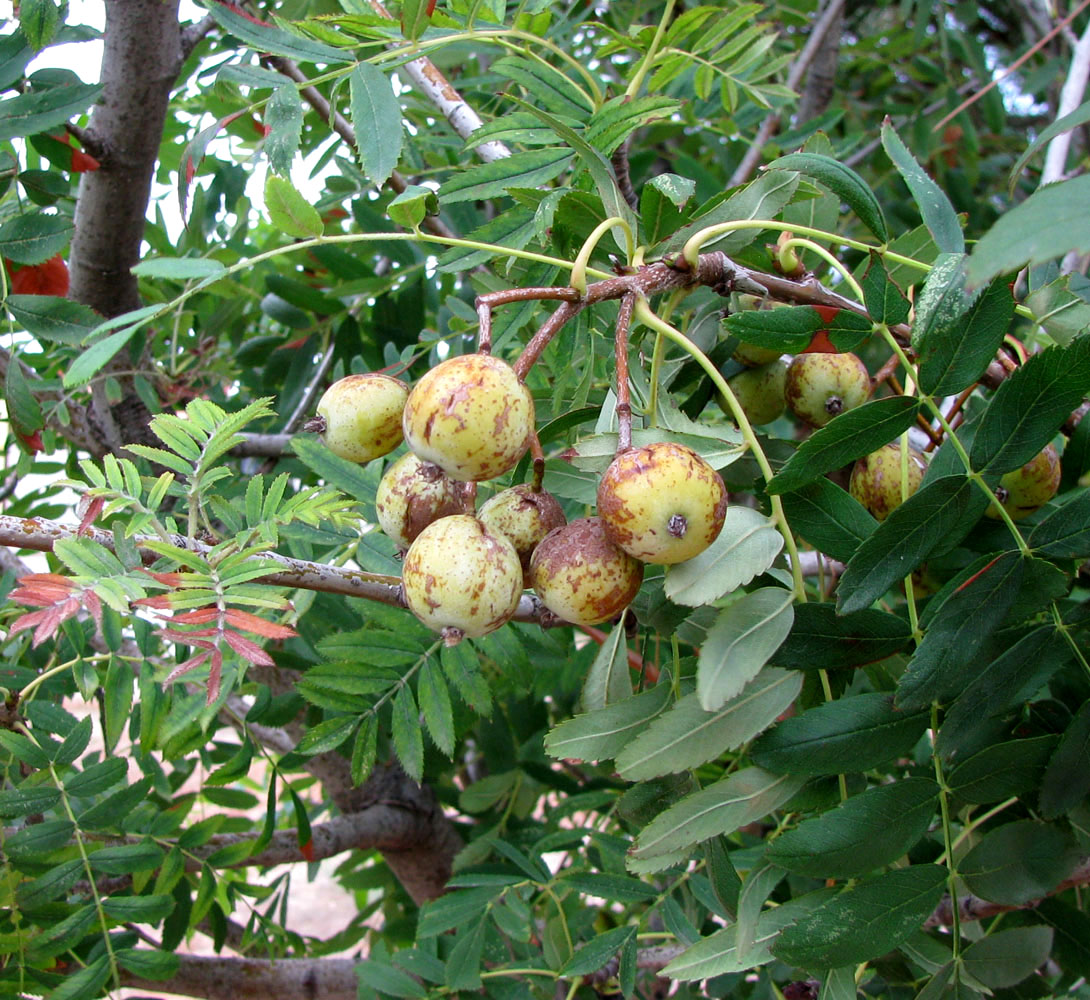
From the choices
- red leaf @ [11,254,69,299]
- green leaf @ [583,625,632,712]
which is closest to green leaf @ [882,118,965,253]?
green leaf @ [583,625,632,712]

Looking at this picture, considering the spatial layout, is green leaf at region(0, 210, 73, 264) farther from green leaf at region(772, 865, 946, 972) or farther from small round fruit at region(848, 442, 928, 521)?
green leaf at region(772, 865, 946, 972)

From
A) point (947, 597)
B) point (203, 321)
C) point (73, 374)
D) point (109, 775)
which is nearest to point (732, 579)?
point (947, 597)

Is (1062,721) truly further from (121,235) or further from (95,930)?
(121,235)

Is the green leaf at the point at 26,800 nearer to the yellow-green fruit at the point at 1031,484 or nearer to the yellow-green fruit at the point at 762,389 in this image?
the yellow-green fruit at the point at 762,389

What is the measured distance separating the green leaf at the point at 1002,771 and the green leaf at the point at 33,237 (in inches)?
49.9

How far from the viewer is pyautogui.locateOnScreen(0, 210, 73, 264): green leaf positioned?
1.26 meters

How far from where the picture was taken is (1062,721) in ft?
2.88

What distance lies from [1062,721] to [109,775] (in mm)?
1047

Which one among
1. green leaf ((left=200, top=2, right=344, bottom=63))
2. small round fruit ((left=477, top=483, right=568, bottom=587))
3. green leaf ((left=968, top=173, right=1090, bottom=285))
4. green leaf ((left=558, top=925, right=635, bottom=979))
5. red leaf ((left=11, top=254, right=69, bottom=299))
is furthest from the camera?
red leaf ((left=11, top=254, right=69, bottom=299))

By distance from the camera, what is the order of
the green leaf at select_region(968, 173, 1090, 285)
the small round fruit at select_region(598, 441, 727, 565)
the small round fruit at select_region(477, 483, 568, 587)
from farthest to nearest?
the small round fruit at select_region(477, 483, 568, 587)
the small round fruit at select_region(598, 441, 727, 565)
the green leaf at select_region(968, 173, 1090, 285)

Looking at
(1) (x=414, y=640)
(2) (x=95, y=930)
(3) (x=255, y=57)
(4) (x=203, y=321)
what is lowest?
(2) (x=95, y=930)

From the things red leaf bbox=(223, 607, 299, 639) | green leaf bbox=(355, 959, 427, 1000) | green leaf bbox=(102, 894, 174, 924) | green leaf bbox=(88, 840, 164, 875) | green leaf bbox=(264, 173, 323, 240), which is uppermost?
green leaf bbox=(264, 173, 323, 240)

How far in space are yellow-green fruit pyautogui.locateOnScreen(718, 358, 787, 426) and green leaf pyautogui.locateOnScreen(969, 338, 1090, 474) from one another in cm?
29

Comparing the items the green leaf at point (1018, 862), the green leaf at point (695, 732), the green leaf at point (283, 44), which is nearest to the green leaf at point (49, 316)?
the green leaf at point (283, 44)
